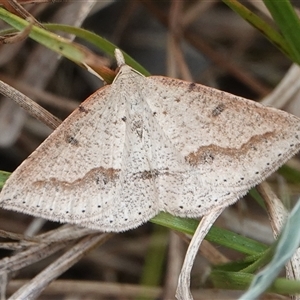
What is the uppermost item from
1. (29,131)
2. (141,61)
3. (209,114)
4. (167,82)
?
(141,61)

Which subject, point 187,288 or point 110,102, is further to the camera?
point 110,102

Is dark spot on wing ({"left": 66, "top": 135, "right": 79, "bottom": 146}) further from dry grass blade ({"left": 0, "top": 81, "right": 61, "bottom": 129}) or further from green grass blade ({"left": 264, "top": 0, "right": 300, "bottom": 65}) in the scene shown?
green grass blade ({"left": 264, "top": 0, "right": 300, "bottom": 65})

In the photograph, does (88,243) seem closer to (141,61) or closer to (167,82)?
(167,82)

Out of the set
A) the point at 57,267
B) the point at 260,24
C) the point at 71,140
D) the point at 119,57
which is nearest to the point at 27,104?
the point at 71,140

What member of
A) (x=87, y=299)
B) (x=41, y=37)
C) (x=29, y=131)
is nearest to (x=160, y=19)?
(x=29, y=131)

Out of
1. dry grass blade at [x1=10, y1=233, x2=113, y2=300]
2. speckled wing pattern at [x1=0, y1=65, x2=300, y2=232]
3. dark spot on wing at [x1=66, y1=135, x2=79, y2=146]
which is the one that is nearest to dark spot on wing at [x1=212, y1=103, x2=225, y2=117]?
speckled wing pattern at [x1=0, y1=65, x2=300, y2=232]

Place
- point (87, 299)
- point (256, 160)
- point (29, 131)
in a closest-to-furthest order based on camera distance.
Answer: point (256, 160) < point (87, 299) < point (29, 131)

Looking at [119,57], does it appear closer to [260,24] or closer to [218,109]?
[218,109]

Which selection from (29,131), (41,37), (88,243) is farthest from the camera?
(29,131)

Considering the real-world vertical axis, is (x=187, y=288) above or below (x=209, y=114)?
below
